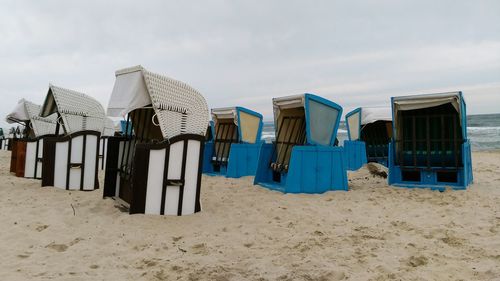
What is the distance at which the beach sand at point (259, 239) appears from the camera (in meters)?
3.27

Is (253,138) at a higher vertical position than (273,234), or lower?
higher

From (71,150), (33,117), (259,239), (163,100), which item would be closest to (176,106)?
(163,100)

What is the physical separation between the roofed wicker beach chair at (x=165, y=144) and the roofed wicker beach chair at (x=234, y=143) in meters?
4.79

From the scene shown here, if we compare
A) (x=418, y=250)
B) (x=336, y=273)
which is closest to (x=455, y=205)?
(x=418, y=250)

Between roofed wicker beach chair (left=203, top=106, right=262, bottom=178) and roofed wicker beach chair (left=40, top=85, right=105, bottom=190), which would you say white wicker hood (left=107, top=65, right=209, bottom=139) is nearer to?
roofed wicker beach chair (left=40, top=85, right=105, bottom=190)

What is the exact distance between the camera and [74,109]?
307 inches

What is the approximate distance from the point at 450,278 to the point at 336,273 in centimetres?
95

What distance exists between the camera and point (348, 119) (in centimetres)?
1489

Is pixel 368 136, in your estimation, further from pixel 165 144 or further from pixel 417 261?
pixel 417 261

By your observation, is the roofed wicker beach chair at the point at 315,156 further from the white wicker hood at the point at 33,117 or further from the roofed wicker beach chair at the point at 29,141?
the white wicker hood at the point at 33,117

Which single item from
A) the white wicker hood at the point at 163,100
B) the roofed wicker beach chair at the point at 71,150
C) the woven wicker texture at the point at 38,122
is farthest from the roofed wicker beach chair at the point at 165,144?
the woven wicker texture at the point at 38,122

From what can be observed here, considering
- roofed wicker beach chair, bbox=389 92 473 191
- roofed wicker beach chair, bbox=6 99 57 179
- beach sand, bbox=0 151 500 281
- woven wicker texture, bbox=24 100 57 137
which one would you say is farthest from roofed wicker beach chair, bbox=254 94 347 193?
woven wicker texture, bbox=24 100 57 137

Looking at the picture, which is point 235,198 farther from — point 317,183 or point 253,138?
point 253,138

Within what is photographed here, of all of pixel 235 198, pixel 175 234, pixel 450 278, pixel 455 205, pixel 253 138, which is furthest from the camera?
pixel 253 138
